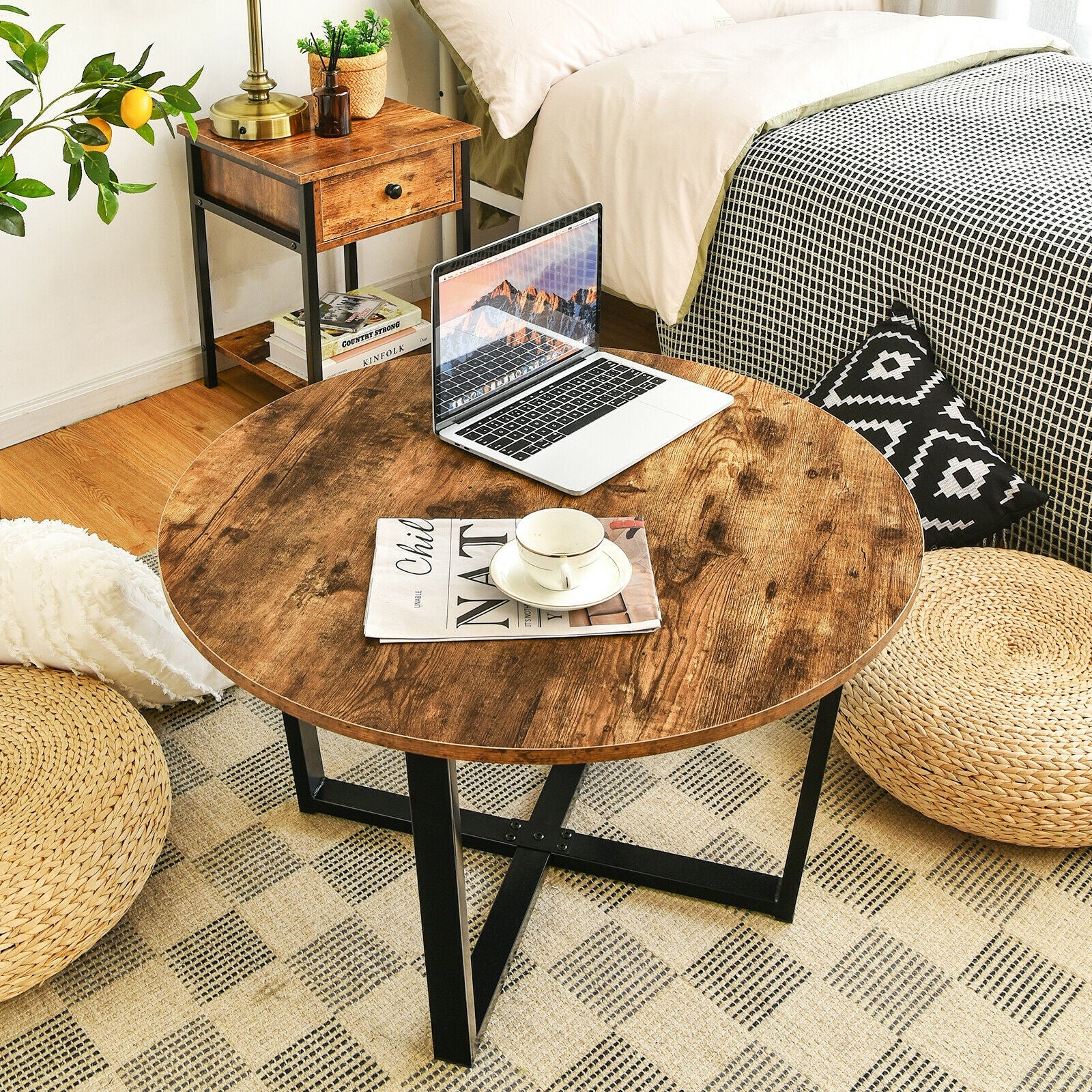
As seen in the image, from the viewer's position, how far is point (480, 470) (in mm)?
1323

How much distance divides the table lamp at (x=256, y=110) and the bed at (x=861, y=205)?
1.82 feet

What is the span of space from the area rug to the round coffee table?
5 cm

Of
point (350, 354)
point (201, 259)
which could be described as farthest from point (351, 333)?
point (201, 259)

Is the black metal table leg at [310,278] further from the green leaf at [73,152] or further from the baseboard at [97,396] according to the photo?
the green leaf at [73,152]

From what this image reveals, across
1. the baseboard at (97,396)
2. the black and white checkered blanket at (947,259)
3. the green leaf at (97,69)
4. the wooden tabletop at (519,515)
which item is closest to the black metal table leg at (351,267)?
the baseboard at (97,396)

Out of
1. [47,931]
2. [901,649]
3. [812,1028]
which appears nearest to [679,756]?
[901,649]

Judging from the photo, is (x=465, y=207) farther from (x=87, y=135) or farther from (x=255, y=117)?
(x=87, y=135)

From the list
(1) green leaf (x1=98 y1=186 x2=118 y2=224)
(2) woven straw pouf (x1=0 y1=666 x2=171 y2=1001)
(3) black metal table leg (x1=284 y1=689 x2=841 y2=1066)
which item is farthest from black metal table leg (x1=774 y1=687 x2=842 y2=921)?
(1) green leaf (x1=98 y1=186 x2=118 y2=224)

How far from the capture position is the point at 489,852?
1.55 metres

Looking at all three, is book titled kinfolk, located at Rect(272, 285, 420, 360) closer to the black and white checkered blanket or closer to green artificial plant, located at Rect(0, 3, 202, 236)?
the black and white checkered blanket

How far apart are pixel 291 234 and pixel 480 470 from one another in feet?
3.70

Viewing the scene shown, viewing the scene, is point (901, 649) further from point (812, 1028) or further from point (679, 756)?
point (812, 1028)

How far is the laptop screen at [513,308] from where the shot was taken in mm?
1321

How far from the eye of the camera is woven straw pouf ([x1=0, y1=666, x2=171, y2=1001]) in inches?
49.9
